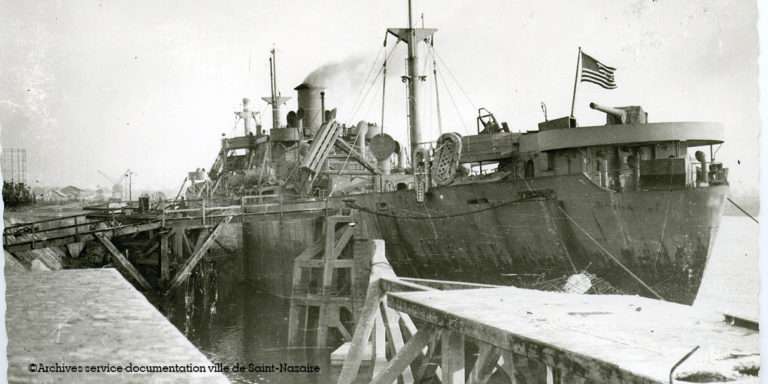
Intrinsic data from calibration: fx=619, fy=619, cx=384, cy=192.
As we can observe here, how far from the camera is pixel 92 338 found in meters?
5.50

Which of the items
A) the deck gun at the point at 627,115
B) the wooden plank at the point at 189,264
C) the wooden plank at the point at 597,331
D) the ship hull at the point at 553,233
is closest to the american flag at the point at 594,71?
the deck gun at the point at 627,115

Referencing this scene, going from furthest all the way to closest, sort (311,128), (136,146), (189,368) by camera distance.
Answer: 1. (311,128)
2. (136,146)
3. (189,368)

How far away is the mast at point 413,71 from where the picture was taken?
16.5 metres

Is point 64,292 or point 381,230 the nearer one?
point 64,292

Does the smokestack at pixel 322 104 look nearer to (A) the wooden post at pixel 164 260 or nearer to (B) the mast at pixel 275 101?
(B) the mast at pixel 275 101

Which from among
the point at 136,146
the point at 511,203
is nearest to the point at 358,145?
the point at 511,203

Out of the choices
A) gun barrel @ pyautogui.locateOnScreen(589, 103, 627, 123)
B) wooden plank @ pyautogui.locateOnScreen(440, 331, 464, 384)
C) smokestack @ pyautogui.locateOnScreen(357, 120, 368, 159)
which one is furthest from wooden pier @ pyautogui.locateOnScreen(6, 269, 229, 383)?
smokestack @ pyautogui.locateOnScreen(357, 120, 368, 159)

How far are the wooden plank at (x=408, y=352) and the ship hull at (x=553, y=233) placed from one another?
702 cm

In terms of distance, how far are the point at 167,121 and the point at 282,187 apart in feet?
45.6

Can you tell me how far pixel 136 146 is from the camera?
10.0 meters

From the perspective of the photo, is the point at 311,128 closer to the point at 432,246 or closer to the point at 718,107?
the point at 432,246

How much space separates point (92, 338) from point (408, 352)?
282cm

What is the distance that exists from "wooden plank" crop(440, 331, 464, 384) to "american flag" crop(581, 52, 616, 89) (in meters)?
6.95

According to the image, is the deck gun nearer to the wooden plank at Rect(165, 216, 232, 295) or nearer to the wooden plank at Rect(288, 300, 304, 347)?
the wooden plank at Rect(288, 300, 304, 347)
